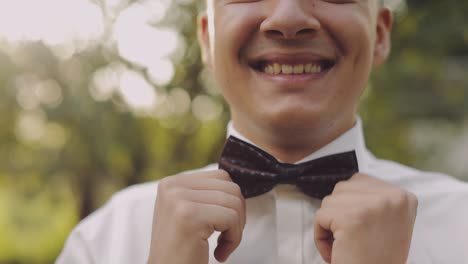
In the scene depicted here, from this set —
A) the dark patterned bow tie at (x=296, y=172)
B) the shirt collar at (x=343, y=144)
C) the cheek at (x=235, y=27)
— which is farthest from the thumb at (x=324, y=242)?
the cheek at (x=235, y=27)

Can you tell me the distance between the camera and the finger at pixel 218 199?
1.27 m

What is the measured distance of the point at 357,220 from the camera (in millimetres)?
1205

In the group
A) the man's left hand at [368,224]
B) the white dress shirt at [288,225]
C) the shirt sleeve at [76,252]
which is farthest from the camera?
the shirt sleeve at [76,252]

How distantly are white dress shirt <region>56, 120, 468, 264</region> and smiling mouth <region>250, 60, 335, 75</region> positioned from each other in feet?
0.70

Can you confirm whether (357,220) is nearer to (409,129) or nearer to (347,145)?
(347,145)

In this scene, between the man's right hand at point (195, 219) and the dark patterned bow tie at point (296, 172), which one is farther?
the dark patterned bow tie at point (296, 172)

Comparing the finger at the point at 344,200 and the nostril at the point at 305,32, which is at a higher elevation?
the nostril at the point at 305,32

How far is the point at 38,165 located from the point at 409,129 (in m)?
3.06

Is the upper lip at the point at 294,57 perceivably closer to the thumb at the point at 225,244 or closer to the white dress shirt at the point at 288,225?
the white dress shirt at the point at 288,225

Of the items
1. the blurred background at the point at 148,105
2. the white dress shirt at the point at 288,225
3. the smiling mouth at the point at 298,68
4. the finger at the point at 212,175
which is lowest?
the blurred background at the point at 148,105

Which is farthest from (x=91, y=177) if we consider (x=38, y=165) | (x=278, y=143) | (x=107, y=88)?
(x=278, y=143)

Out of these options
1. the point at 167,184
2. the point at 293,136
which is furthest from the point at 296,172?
the point at 167,184

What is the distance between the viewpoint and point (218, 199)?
1271mm

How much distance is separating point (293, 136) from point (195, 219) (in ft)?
1.06
